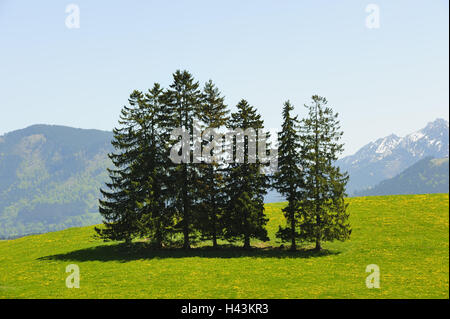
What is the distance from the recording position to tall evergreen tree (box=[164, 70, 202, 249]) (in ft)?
114

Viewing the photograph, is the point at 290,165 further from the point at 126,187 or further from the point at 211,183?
the point at 126,187

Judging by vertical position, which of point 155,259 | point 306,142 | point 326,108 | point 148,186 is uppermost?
point 326,108

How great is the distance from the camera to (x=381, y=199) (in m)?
58.4

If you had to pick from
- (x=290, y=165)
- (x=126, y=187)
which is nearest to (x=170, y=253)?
(x=126, y=187)

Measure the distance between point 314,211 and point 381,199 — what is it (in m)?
31.0

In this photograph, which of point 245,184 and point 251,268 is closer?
point 251,268

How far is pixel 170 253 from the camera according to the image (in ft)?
113

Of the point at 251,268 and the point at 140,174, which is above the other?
the point at 140,174

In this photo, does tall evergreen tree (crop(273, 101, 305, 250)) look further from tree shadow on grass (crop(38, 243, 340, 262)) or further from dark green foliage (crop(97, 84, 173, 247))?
dark green foliage (crop(97, 84, 173, 247))

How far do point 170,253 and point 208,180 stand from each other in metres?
8.18

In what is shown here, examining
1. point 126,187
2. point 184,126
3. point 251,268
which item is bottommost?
point 251,268

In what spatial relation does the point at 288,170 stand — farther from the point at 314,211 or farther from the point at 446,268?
the point at 446,268

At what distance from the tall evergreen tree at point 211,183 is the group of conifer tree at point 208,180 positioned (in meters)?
0.10
